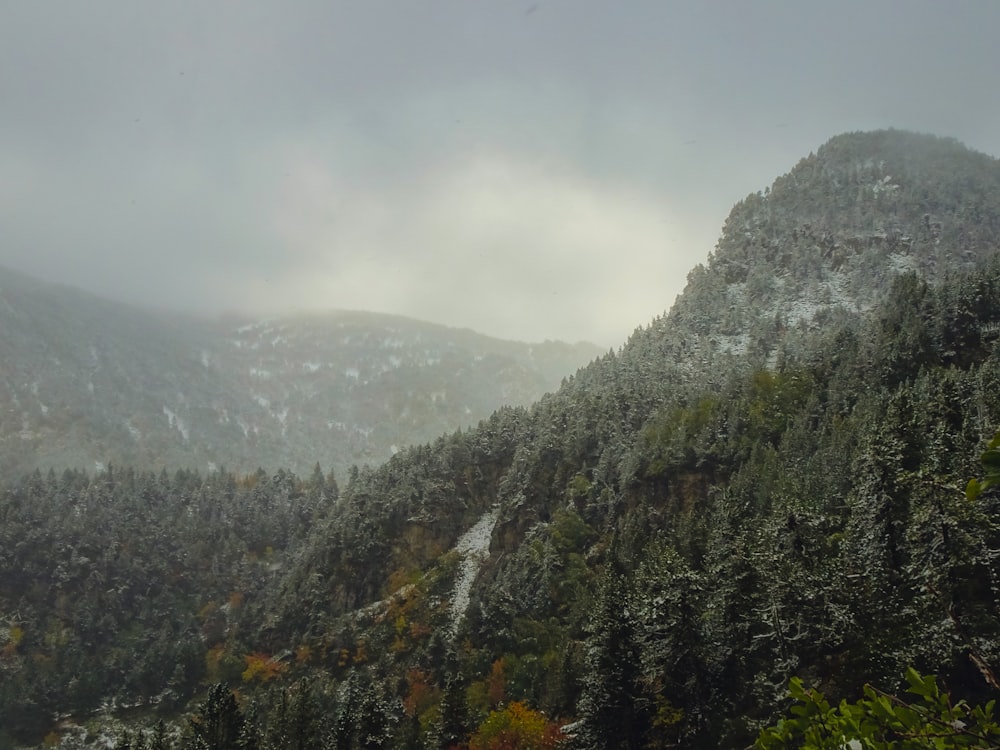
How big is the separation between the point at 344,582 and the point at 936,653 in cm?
10566

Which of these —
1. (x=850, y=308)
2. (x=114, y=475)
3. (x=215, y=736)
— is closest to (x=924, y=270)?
(x=850, y=308)

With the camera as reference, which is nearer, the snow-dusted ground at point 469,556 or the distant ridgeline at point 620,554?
the distant ridgeline at point 620,554

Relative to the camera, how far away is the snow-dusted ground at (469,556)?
10331 cm

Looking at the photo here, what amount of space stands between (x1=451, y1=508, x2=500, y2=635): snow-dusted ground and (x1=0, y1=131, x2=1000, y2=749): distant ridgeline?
66 centimetres

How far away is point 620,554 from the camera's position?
272 feet

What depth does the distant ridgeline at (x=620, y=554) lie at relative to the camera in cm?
4053

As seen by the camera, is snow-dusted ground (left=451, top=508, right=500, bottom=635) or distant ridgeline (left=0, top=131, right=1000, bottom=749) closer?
distant ridgeline (left=0, top=131, right=1000, bottom=749)

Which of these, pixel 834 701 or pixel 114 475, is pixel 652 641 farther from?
pixel 114 475

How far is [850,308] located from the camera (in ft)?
522

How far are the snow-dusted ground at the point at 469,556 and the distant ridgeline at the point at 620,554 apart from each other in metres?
0.66

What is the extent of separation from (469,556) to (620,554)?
3987cm

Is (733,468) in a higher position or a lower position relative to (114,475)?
higher

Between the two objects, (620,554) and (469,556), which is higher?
(620,554)

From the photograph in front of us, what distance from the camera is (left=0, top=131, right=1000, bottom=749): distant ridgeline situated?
40531 millimetres
